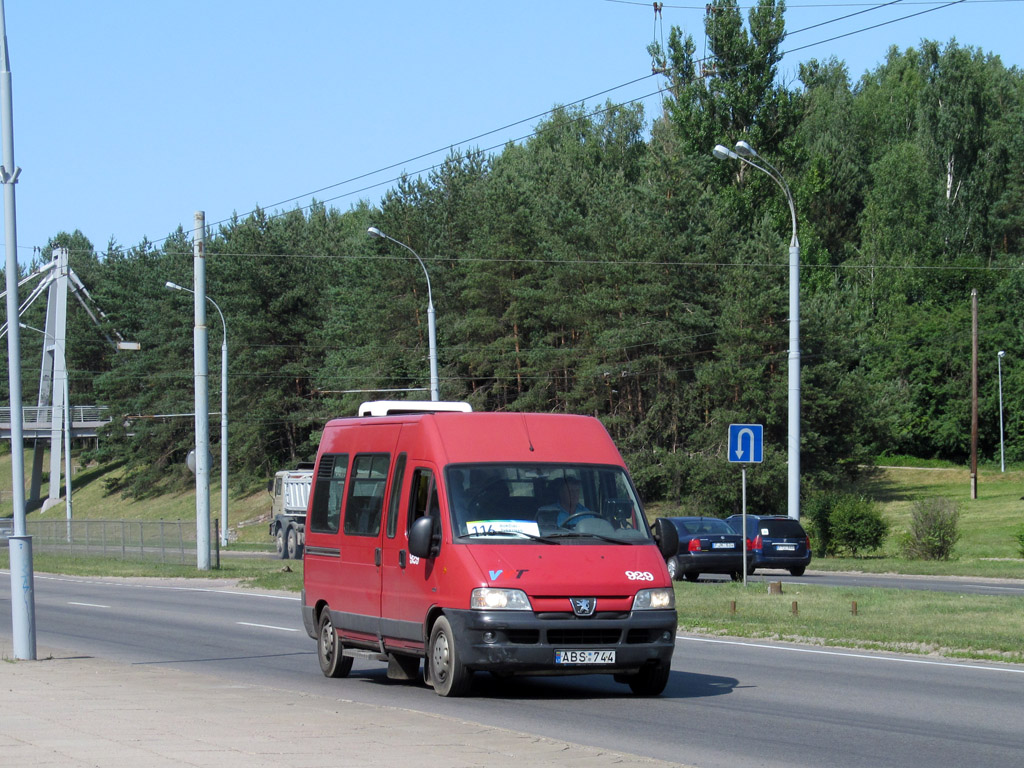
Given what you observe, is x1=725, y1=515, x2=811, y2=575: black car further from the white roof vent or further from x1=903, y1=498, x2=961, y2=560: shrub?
the white roof vent

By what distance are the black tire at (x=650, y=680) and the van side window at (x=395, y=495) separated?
2515 millimetres

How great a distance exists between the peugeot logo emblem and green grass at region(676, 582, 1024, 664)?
621cm

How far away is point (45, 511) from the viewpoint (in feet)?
287

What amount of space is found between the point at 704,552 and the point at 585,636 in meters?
19.2

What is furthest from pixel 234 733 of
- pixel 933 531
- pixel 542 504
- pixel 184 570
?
pixel 933 531

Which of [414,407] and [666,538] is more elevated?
[414,407]

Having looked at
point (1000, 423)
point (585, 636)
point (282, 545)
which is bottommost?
point (282, 545)

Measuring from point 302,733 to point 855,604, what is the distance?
Answer: 12.3 m

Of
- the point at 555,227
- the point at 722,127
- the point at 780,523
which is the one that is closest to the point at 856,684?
the point at 780,523

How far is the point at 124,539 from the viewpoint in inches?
1858

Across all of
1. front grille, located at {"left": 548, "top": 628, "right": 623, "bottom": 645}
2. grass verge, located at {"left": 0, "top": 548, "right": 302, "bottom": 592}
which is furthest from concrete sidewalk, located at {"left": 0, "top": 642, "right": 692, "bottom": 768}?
grass verge, located at {"left": 0, "top": 548, "right": 302, "bottom": 592}

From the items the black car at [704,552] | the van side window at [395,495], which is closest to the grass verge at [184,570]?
the black car at [704,552]

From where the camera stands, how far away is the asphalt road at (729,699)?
9.37 metres

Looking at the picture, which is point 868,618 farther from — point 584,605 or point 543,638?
point 543,638
